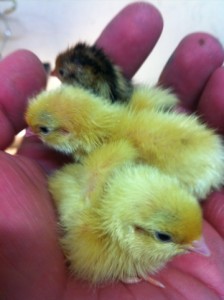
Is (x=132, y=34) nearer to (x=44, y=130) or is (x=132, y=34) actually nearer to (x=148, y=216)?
(x=44, y=130)

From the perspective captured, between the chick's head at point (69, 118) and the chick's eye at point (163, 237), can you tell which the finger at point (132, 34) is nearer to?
the chick's head at point (69, 118)

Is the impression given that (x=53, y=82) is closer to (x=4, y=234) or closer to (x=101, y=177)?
(x=101, y=177)

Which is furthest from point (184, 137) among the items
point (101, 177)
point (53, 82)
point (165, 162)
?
point (53, 82)

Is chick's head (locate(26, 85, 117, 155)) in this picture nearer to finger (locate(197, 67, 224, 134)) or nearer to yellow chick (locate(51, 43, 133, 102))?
yellow chick (locate(51, 43, 133, 102))

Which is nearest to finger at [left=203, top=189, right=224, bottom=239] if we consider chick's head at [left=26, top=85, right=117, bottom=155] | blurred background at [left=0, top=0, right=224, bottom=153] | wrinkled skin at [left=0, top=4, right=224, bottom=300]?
wrinkled skin at [left=0, top=4, right=224, bottom=300]

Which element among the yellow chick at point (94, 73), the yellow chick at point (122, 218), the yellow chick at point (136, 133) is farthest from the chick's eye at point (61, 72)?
the yellow chick at point (122, 218)

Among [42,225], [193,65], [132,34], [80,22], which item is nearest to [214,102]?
[193,65]
